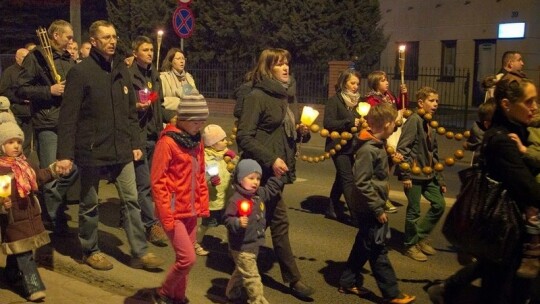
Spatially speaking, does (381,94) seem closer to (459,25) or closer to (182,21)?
(182,21)

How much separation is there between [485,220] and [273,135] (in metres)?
1.96

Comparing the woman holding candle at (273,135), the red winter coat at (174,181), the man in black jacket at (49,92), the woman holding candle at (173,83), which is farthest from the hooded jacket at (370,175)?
the man in black jacket at (49,92)

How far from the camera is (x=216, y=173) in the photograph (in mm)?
6820

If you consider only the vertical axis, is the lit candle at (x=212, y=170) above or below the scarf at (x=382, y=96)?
below

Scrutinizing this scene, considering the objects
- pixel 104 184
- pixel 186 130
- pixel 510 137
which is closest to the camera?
pixel 510 137

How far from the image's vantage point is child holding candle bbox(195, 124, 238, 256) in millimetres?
6887

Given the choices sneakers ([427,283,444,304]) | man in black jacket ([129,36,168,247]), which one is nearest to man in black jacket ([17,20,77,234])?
man in black jacket ([129,36,168,247])

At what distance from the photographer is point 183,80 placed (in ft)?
26.5

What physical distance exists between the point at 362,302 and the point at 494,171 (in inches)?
69.3

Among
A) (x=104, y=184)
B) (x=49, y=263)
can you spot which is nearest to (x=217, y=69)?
(x=104, y=184)

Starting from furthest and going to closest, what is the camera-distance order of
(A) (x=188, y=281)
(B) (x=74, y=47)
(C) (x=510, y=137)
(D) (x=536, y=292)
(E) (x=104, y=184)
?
(E) (x=104, y=184)
(B) (x=74, y=47)
(A) (x=188, y=281)
(D) (x=536, y=292)
(C) (x=510, y=137)

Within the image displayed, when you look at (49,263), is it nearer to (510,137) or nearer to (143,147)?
(143,147)

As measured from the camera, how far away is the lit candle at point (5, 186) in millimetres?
5191

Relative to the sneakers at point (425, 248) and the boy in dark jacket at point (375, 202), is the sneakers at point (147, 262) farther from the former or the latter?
the sneakers at point (425, 248)
